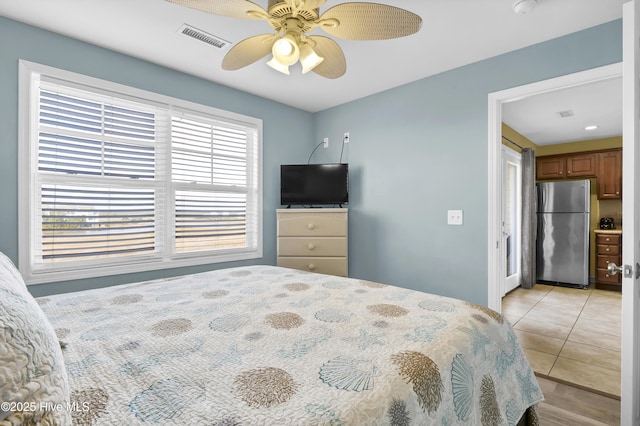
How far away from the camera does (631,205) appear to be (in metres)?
1.29

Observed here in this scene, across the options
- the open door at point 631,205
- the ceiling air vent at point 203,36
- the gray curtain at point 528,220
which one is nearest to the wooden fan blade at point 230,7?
the ceiling air vent at point 203,36

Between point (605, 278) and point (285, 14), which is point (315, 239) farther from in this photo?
point (605, 278)

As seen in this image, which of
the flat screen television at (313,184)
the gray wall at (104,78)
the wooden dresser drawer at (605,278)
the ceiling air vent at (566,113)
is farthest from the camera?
the wooden dresser drawer at (605,278)

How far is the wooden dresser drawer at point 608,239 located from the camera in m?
4.93

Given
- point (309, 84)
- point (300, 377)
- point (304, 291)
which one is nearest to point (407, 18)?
point (304, 291)

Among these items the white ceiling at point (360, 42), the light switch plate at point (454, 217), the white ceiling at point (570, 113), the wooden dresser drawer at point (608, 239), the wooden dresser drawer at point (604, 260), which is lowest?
the wooden dresser drawer at point (604, 260)

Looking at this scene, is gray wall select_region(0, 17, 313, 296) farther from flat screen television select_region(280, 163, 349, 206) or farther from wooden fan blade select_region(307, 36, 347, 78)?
wooden fan blade select_region(307, 36, 347, 78)

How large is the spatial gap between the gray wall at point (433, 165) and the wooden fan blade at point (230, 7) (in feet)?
6.78

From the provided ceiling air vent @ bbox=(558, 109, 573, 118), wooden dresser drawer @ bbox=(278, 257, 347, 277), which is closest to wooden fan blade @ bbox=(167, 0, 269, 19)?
wooden dresser drawer @ bbox=(278, 257, 347, 277)

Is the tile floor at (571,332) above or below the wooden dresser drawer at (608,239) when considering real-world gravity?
below

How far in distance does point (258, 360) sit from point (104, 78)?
105 inches

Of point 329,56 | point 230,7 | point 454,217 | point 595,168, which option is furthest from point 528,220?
point 230,7

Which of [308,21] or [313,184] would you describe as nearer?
[308,21]

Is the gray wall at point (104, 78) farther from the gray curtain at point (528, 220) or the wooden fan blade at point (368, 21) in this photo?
the gray curtain at point (528, 220)
